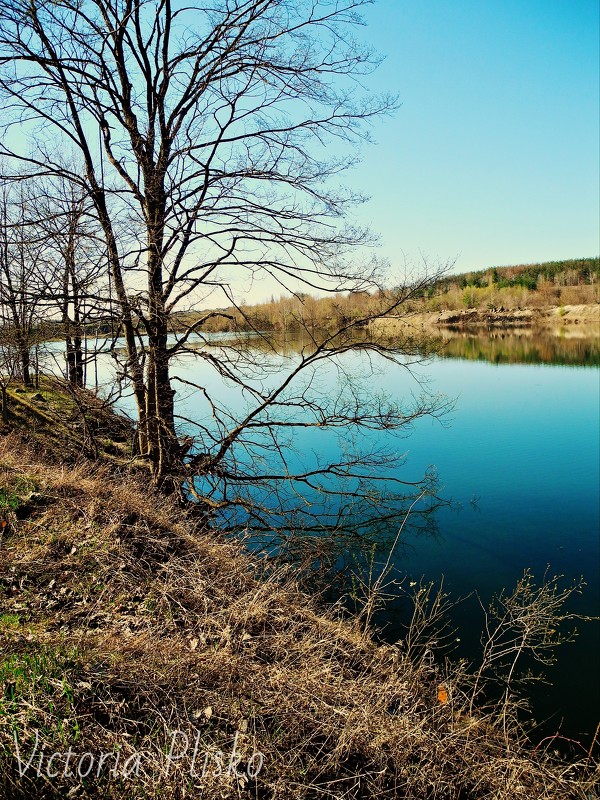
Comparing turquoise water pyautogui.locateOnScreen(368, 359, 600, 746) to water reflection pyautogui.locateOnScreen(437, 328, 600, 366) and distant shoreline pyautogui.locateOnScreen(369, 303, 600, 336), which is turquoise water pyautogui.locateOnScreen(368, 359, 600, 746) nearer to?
water reflection pyautogui.locateOnScreen(437, 328, 600, 366)

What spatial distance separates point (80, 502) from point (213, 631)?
2.65 metres

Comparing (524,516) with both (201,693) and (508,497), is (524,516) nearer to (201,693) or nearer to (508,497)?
(508,497)

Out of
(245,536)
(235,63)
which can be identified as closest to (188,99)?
(235,63)

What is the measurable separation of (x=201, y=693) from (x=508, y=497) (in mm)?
8264

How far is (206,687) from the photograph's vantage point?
3.45 m

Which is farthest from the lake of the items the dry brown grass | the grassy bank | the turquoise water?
the grassy bank

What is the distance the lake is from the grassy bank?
1.20m

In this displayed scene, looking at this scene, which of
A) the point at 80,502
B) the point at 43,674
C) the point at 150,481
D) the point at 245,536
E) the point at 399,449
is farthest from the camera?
the point at 399,449

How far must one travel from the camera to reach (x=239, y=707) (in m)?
3.29

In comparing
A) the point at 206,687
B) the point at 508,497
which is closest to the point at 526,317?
the point at 508,497

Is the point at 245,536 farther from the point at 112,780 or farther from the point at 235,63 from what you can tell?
the point at 235,63

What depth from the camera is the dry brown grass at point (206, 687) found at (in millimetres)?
2834

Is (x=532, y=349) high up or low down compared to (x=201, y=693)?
up

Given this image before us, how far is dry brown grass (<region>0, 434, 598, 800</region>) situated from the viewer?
283 cm
